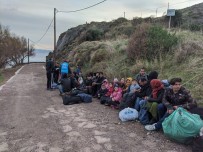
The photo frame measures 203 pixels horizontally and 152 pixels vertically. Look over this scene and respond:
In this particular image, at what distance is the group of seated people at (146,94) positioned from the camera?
7035 mm

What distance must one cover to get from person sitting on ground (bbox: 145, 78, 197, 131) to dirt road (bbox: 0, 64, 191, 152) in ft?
0.89

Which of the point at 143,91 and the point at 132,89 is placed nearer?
the point at 143,91

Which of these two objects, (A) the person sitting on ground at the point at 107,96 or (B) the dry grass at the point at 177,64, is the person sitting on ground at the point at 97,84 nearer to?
(A) the person sitting on ground at the point at 107,96

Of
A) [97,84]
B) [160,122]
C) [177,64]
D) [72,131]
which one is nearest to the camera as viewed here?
[160,122]

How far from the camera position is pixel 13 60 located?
50.8m

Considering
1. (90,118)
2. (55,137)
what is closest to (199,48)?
(90,118)

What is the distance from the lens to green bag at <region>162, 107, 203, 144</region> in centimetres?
605

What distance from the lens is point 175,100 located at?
7.09 meters

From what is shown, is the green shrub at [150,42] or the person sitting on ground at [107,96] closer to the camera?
the person sitting on ground at [107,96]

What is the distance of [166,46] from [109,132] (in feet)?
→ 23.8

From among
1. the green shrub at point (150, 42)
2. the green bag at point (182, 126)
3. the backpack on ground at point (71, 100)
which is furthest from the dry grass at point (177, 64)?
the backpack on ground at point (71, 100)

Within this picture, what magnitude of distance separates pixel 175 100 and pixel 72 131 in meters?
2.61

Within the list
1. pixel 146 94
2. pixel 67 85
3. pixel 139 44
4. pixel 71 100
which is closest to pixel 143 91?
pixel 146 94

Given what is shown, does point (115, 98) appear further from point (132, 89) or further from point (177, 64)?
point (177, 64)
